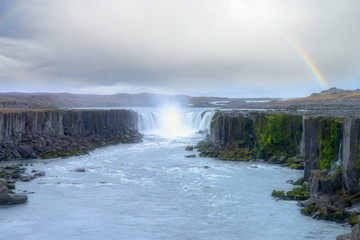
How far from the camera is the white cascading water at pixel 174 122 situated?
67.4m

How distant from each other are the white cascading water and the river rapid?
1255 inches

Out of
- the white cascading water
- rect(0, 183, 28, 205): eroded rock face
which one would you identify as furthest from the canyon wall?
the white cascading water

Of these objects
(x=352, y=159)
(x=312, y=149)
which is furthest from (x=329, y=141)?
(x=352, y=159)

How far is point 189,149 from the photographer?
43625 mm

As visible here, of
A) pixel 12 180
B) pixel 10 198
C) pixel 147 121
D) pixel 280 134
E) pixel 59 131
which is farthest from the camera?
pixel 147 121

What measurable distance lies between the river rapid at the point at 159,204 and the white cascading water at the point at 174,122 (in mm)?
31885

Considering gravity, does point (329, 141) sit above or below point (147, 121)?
above

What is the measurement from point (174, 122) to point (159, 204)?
53.1 metres

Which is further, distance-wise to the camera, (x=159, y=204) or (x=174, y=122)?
(x=174, y=122)

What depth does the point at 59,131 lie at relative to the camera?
152ft

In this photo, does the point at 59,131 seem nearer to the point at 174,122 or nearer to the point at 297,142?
the point at 297,142

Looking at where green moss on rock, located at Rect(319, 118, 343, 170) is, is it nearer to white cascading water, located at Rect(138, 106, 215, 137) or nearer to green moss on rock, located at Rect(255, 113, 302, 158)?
green moss on rock, located at Rect(255, 113, 302, 158)

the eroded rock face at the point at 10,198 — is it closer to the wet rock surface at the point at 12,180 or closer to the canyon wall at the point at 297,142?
the wet rock surface at the point at 12,180

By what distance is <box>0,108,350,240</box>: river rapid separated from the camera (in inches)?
626
